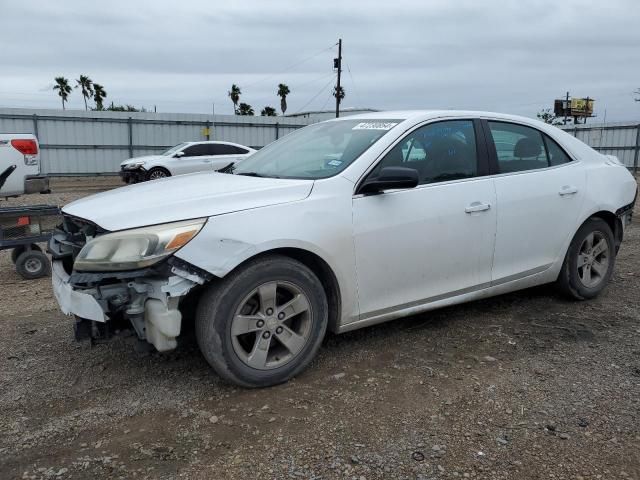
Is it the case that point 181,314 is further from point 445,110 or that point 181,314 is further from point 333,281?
point 445,110

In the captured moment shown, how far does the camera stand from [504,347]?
3928mm

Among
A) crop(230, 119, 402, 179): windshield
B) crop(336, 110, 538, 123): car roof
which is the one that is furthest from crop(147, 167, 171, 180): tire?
crop(336, 110, 538, 123): car roof

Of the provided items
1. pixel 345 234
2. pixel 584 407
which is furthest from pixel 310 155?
pixel 584 407

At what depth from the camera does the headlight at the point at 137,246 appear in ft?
9.58

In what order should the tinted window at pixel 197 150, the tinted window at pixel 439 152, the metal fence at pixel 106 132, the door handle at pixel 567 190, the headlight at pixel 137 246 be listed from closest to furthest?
the headlight at pixel 137 246
the tinted window at pixel 439 152
the door handle at pixel 567 190
the tinted window at pixel 197 150
the metal fence at pixel 106 132

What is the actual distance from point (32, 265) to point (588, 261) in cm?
560

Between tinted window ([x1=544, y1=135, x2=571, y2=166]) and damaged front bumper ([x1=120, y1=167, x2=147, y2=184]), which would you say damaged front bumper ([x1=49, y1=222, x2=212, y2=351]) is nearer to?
tinted window ([x1=544, y1=135, x2=571, y2=166])

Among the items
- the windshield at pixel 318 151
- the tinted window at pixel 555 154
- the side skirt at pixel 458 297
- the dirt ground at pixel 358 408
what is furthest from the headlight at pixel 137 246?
the tinted window at pixel 555 154

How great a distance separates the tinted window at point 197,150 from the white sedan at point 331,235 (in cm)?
1338

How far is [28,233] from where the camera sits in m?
6.12

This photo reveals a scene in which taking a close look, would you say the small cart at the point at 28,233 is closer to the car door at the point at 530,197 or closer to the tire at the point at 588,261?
the car door at the point at 530,197

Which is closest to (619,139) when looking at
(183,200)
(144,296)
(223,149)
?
(223,149)

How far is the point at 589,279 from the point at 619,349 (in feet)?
3.50

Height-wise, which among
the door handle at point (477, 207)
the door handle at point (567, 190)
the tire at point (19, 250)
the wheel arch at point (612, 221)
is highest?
the door handle at point (567, 190)
